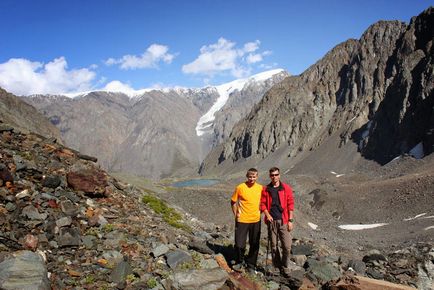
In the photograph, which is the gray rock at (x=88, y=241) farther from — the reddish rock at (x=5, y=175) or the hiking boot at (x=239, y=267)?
the hiking boot at (x=239, y=267)

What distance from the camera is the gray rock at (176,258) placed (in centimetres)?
1006

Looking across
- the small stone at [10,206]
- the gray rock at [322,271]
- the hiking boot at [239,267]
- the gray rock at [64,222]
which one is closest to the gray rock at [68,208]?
the gray rock at [64,222]

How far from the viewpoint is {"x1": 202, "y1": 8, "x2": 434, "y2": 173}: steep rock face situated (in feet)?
367

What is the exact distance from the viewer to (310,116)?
167 m

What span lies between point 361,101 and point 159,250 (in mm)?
→ 148046

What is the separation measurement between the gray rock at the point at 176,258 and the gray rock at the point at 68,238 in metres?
2.29

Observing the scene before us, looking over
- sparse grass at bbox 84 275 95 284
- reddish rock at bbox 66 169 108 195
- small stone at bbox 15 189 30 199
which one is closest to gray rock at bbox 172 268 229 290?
sparse grass at bbox 84 275 95 284

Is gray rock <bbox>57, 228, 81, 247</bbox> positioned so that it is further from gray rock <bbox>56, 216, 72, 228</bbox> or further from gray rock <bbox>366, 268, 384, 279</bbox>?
gray rock <bbox>366, 268, 384, 279</bbox>

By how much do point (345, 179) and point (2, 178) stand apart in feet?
301

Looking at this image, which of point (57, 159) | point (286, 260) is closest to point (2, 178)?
point (57, 159)

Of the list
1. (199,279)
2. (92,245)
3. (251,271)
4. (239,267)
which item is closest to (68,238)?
(92,245)

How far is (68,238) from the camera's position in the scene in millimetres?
9719

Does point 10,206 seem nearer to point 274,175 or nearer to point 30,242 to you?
point 30,242

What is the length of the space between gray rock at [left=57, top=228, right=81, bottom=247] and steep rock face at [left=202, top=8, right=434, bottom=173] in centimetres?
9858
